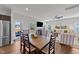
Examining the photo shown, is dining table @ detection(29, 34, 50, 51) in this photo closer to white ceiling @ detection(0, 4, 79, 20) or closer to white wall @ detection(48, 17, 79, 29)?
white wall @ detection(48, 17, 79, 29)

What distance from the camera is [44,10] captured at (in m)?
2.11

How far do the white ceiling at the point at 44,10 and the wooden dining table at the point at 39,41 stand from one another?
495 mm

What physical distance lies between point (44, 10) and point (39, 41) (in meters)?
0.77

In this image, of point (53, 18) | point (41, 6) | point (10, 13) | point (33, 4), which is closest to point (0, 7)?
point (10, 13)

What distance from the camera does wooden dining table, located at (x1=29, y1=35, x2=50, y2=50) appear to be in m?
2.16

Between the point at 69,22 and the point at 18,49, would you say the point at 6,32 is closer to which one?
the point at 18,49

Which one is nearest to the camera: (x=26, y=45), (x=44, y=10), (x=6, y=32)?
(x=44, y=10)

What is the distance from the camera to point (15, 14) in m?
2.12

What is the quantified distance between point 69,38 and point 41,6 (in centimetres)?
100

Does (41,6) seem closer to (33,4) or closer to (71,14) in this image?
(33,4)

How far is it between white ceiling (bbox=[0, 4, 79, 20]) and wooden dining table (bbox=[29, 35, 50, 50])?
0.50m

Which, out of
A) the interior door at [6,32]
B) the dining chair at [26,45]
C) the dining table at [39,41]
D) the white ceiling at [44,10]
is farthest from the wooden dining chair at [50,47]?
the interior door at [6,32]

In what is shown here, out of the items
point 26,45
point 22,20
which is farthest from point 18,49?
point 22,20

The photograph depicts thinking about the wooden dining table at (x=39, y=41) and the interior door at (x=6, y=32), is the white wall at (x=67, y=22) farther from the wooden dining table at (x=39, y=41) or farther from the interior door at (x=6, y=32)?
the interior door at (x=6, y=32)
